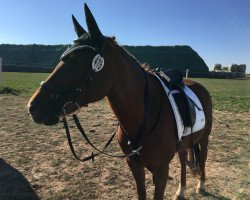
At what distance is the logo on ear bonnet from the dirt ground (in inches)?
114

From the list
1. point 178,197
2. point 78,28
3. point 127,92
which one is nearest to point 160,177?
point 127,92

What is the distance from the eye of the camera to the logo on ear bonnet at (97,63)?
2.89 meters

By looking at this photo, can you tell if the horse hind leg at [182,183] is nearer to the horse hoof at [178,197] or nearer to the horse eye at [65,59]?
the horse hoof at [178,197]

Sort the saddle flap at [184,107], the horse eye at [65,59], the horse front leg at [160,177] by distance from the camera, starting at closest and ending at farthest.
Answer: the horse eye at [65,59]
the horse front leg at [160,177]
the saddle flap at [184,107]

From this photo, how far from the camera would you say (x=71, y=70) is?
2.84 meters

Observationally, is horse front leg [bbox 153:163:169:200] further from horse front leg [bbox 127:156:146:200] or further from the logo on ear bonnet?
the logo on ear bonnet

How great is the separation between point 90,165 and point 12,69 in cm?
6277

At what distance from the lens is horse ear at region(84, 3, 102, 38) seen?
274cm

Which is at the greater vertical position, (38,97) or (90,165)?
(38,97)

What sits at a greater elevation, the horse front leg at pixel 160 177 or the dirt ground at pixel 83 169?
the horse front leg at pixel 160 177

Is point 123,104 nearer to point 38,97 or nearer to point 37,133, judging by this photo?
point 38,97

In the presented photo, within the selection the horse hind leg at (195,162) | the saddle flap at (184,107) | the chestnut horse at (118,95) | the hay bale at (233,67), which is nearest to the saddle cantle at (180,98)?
the saddle flap at (184,107)

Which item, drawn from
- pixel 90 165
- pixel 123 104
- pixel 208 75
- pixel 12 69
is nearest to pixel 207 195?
pixel 90 165

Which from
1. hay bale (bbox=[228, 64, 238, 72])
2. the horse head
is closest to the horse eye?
the horse head
